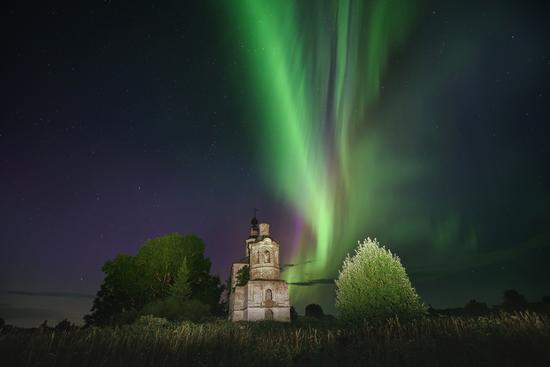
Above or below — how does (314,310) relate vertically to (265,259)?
below

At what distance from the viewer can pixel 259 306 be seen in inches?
1960

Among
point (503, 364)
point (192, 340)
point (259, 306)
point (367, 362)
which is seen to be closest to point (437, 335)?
point (503, 364)

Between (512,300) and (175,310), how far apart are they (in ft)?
276

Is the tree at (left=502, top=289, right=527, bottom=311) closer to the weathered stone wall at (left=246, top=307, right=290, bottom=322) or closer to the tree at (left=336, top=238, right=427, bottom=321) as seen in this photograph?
the weathered stone wall at (left=246, top=307, right=290, bottom=322)

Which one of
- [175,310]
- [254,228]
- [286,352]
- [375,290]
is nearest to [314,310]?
[254,228]

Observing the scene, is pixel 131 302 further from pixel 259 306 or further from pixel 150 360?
pixel 150 360

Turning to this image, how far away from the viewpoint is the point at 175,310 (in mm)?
35688

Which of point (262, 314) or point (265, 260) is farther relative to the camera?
point (265, 260)

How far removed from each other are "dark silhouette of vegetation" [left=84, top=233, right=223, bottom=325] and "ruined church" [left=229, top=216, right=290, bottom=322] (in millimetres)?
5380

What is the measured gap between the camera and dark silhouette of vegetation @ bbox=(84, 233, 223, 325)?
4547 centimetres

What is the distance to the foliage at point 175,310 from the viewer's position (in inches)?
1364

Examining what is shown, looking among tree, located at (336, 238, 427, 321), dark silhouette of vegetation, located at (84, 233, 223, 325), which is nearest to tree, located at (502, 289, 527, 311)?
tree, located at (336, 238, 427, 321)

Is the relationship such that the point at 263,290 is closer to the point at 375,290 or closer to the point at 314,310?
the point at 375,290

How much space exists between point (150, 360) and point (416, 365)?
6433 mm
